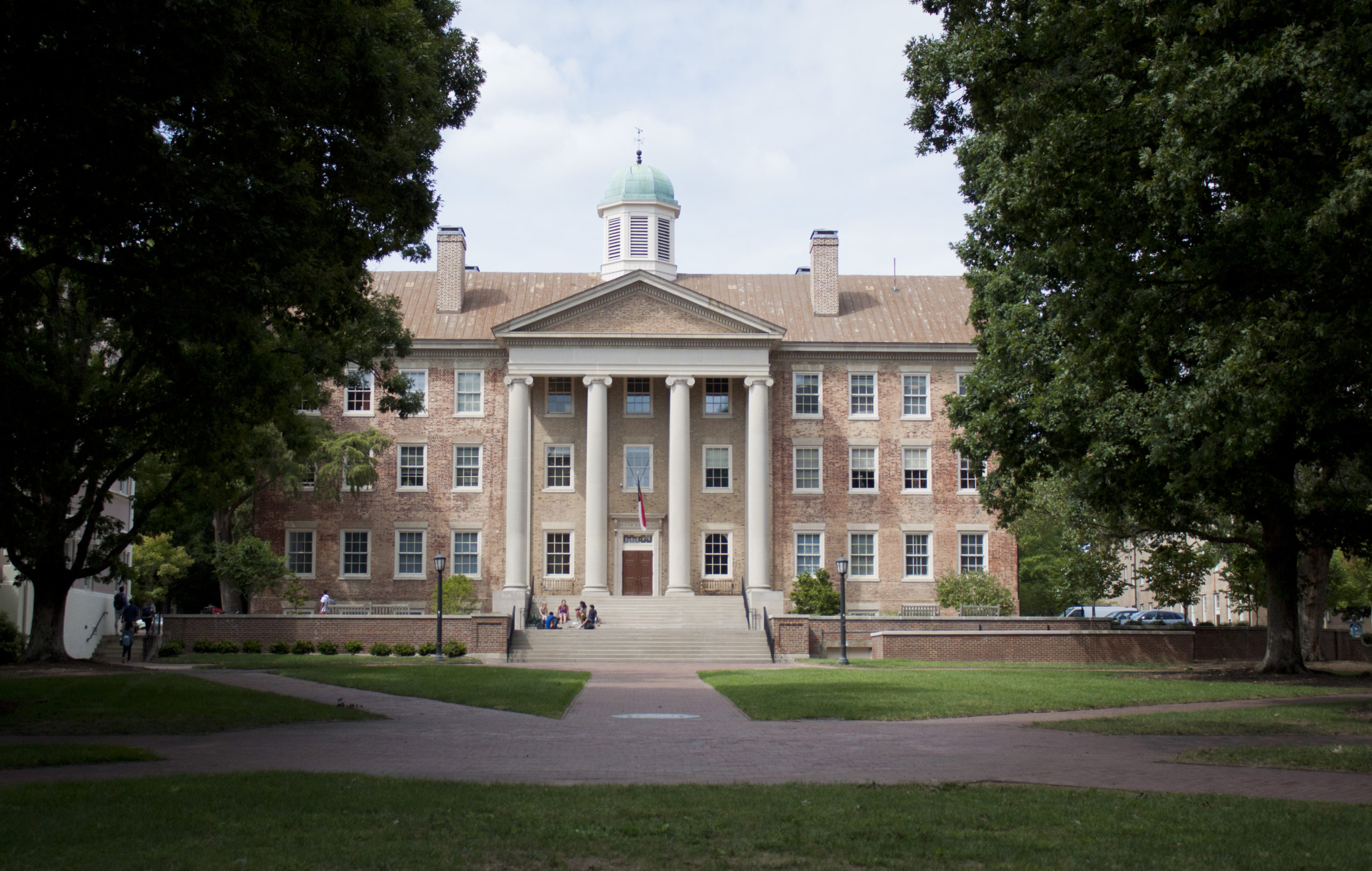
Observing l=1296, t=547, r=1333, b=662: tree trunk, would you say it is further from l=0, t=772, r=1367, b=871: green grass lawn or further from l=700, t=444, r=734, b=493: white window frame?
l=0, t=772, r=1367, b=871: green grass lawn

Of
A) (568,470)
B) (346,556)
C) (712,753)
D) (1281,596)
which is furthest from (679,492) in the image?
(712,753)

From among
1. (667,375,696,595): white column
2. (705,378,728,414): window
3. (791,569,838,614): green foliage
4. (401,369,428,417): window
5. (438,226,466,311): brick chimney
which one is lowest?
(791,569,838,614): green foliage

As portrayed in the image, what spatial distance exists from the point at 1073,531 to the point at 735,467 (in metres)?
18.2

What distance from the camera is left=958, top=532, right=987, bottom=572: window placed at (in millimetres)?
49656

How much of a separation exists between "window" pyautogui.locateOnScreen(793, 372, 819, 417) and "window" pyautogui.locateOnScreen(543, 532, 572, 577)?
1074cm

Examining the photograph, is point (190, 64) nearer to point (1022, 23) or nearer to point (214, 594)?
point (1022, 23)

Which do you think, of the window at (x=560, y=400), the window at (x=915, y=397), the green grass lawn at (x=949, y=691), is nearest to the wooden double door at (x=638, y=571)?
the window at (x=560, y=400)

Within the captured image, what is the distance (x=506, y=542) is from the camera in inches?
1865

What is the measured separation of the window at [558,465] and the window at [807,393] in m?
9.51

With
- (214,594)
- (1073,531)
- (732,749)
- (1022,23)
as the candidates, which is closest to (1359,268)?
(1022,23)

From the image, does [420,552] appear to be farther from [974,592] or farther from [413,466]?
[974,592]

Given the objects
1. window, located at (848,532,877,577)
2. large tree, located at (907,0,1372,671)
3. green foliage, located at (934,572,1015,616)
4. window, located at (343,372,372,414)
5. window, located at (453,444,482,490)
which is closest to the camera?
large tree, located at (907,0,1372,671)

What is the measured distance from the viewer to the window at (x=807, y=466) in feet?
164

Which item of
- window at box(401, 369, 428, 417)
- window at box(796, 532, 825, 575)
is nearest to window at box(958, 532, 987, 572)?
window at box(796, 532, 825, 575)
